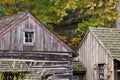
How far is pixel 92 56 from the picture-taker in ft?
98.0

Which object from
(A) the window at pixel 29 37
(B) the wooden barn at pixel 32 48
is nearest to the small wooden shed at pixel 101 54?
(B) the wooden barn at pixel 32 48

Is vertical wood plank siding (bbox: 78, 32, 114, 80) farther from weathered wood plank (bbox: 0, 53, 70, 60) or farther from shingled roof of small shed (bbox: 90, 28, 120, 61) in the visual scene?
weathered wood plank (bbox: 0, 53, 70, 60)

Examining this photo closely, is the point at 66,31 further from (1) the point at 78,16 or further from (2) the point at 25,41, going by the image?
(2) the point at 25,41

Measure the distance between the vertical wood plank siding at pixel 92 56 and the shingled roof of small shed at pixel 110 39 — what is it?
0.96 feet

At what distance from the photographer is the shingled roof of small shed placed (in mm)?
27383

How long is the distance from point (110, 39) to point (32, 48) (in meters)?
4.95

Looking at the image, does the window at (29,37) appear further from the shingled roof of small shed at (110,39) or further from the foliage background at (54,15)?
the foliage background at (54,15)

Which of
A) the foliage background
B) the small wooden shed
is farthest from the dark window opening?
the foliage background

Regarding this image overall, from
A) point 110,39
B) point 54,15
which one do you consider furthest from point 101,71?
point 54,15

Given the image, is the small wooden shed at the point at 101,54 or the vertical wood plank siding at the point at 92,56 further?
the vertical wood plank siding at the point at 92,56

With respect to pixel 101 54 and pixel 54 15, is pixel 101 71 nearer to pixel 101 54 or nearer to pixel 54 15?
pixel 101 54

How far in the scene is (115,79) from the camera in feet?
88.7

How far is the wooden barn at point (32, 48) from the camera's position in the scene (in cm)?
2611

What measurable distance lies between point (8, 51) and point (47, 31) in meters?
2.67
